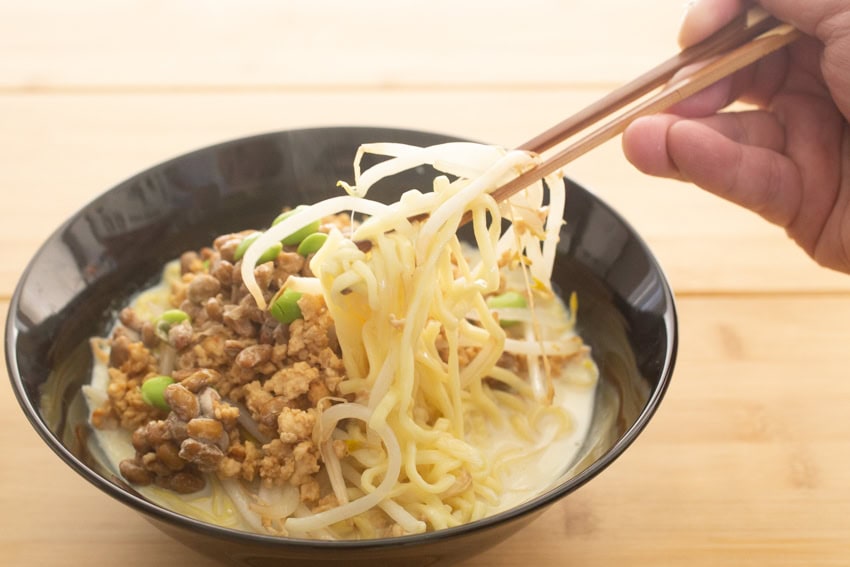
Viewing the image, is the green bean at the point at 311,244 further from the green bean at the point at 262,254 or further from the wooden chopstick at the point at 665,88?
the wooden chopstick at the point at 665,88

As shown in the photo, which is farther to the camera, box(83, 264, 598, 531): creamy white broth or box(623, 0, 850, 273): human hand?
box(623, 0, 850, 273): human hand

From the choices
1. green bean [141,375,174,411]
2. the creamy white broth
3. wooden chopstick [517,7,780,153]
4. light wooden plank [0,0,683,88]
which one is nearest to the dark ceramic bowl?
the creamy white broth

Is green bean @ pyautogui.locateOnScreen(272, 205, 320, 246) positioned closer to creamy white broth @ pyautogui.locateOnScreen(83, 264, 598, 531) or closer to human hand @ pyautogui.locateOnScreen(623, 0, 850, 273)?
creamy white broth @ pyautogui.locateOnScreen(83, 264, 598, 531)

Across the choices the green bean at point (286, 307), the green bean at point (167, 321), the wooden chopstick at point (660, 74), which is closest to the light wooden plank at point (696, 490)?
the green bean at point (167, 321)

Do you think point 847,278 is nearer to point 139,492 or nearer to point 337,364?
point 337,364

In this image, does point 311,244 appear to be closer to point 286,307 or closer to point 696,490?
point 286,307

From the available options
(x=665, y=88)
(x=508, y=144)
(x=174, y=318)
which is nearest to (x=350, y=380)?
(x=174, y=318)

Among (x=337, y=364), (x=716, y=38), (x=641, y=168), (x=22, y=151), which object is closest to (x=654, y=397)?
(x=337, y=364)
